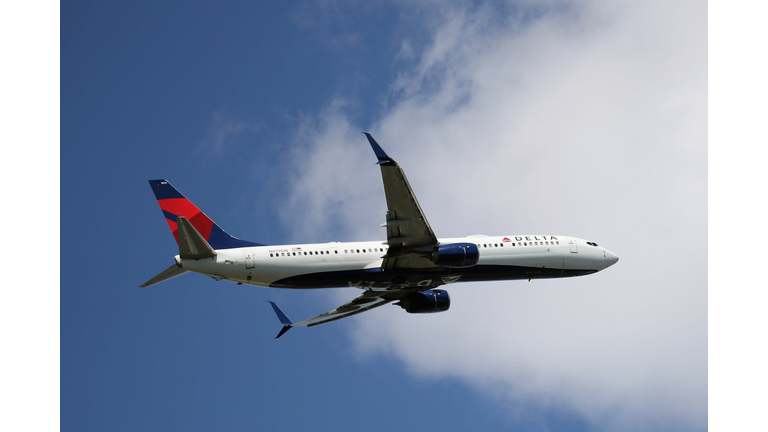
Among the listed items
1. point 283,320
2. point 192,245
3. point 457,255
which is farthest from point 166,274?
point 457,255

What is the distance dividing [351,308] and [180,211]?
15.0 metres

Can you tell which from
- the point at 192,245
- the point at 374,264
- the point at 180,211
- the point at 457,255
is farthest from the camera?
the point at 180,211

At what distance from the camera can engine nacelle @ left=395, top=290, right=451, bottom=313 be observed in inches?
2427

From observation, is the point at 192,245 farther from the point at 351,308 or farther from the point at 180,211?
the point at 351,308

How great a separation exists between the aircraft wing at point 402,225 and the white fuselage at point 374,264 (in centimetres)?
125

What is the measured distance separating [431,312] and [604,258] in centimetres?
1306

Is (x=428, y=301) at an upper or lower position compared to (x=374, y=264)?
lower

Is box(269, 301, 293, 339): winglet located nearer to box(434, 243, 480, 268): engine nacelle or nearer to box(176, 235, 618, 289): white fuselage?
box(176, 235, 618, 289): white fuselage

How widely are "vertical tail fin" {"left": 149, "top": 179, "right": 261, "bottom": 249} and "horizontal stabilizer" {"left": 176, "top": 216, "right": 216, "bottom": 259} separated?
4538mm

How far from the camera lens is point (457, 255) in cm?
5316

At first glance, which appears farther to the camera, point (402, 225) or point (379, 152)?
point (402, 225)

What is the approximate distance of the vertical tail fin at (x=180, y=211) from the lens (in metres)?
55.3

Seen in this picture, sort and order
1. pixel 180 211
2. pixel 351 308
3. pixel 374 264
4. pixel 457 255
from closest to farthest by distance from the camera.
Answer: pixel 457 255, pixel 374 264, pixel 180 211, pixel 351 308

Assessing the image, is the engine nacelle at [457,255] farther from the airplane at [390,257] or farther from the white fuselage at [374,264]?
the white fuselage at [374,264]
